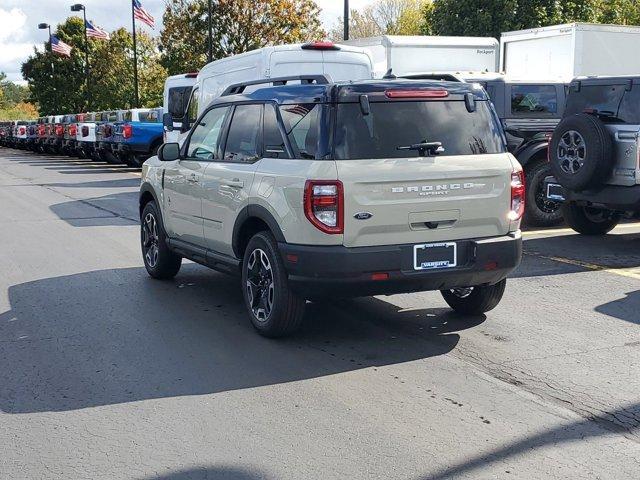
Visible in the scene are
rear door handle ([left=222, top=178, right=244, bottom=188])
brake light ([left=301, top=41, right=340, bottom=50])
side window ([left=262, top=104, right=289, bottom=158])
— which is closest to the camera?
side window ([left=262, top=104, right=289, bottom=158])

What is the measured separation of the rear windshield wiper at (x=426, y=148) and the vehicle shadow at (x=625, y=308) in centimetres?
222

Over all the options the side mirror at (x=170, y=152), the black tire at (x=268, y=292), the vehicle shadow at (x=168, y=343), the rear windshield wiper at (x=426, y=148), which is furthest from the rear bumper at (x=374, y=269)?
the side mirror at (x=170, y=152)

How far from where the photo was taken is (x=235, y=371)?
5.35m

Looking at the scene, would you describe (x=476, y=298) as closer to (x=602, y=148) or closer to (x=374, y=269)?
(x=374, y=269)

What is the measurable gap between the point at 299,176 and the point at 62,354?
6.85 feet

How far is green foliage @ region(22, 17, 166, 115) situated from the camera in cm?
5328

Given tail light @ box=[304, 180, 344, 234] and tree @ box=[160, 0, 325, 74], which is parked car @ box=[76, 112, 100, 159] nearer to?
tree @ box=[160, 0, 325, 74]

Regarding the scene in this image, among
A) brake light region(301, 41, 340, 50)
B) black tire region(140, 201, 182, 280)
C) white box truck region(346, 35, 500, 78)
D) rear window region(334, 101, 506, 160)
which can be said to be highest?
white box truck region(346, 35, 500, 78)

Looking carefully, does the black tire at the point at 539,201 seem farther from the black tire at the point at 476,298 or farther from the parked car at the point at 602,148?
the black tire at the point at 476,298

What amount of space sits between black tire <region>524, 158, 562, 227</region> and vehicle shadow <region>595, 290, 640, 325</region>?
4415mm

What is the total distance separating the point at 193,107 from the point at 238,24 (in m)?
24.4

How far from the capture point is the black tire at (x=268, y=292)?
5.80 meters

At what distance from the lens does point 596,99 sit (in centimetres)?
1002

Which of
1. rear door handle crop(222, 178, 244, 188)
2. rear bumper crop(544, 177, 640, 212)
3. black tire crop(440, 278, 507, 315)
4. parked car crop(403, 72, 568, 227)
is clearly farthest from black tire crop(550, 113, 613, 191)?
rear door handle crop(222, 178, 244, 188)
